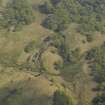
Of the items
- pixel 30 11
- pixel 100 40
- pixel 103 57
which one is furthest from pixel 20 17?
pixel 103 57

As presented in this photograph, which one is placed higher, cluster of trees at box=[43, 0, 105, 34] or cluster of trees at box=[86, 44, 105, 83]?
cluster of trees at box=[43, 0, 105, 34]

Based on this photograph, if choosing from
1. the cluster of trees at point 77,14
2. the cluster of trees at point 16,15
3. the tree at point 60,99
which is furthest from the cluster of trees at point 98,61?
the cluster of trees at point 16,15

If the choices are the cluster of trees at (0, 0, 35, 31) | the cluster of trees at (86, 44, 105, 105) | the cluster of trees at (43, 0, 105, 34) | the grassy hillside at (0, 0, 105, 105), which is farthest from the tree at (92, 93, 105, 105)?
the cluster of trees at (0, 0, 35, 31)

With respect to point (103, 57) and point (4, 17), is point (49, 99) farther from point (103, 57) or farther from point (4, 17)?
point (4, 17)

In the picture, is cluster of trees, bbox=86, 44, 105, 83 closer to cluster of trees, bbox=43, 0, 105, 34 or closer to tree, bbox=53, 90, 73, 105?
cluster of trees, bbox=43, 0, 105, 34

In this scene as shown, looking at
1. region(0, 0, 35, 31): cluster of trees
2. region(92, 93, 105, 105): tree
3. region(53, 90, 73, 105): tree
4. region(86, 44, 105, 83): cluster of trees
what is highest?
region(0, 0, 35, 31): cluster of trees

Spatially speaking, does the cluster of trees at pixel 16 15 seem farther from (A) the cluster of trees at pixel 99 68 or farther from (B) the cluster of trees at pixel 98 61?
(A) the cluster of trees at pixel 99 68

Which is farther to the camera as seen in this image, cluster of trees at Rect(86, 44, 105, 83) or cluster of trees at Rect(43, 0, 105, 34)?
cluster of trees at Rect(43, 0, 105, 34)
